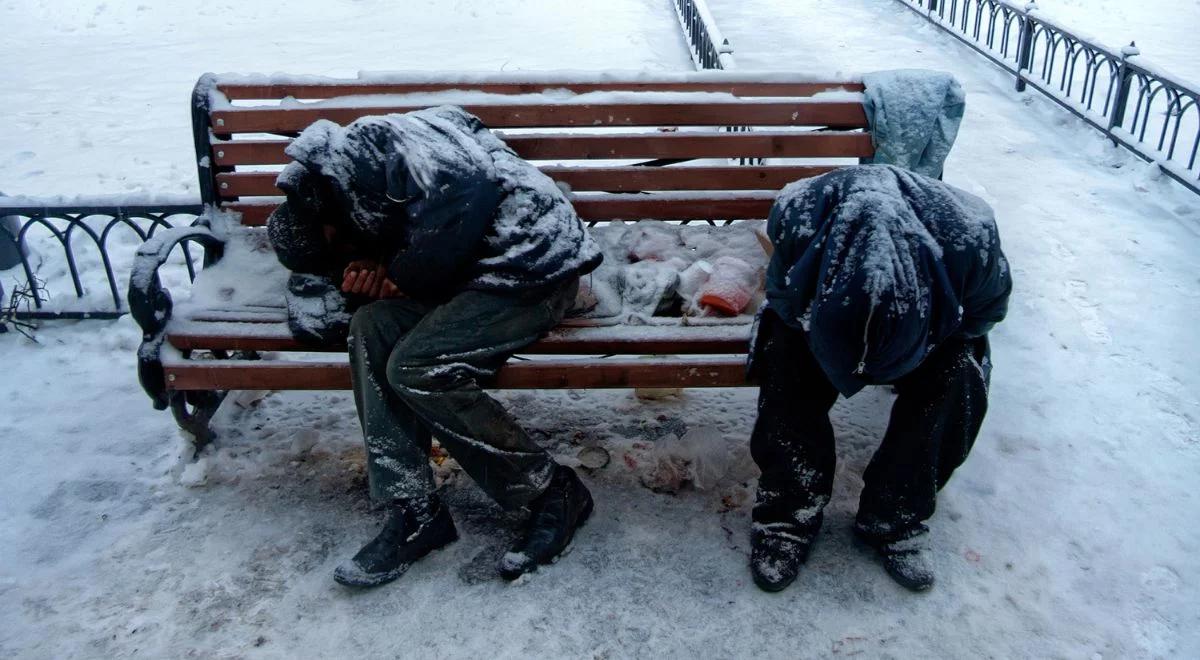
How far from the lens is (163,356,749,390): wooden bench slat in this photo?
11.4ft

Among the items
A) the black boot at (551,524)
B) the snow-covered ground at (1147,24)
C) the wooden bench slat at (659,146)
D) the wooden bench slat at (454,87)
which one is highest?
the wooden bench slat at (454,87)

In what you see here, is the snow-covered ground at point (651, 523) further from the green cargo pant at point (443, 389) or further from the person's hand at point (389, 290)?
the person's hand at point (389, 290)

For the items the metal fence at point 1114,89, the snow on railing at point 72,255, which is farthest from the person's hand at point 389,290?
the metal fence at point 1114,89

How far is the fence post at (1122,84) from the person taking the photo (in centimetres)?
687

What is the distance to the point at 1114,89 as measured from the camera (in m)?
7.54

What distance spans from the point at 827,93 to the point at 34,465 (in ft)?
11.3

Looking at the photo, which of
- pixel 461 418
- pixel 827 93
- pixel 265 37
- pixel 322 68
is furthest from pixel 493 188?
pixel 265 37

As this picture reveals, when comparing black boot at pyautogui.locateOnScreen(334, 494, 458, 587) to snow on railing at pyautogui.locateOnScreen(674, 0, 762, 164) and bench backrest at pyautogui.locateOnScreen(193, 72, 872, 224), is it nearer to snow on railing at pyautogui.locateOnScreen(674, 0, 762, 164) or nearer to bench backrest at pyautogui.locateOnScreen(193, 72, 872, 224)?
bench backrest at pyautogui.locateOnScreen(193, 72, 872, 224)

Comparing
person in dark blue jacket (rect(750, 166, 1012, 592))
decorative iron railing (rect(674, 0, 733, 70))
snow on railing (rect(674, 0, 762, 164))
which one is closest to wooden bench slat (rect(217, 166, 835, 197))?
person in dark blue jacket (rect(750, 166, 1012, 592))

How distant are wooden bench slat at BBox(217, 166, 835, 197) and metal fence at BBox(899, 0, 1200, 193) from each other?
132 inches

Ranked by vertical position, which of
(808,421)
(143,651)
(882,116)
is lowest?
(143,651)

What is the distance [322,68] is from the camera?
9469 mm

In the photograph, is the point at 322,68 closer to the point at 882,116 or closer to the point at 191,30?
the point at 191,30

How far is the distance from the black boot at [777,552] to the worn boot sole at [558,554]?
0.58 meters
